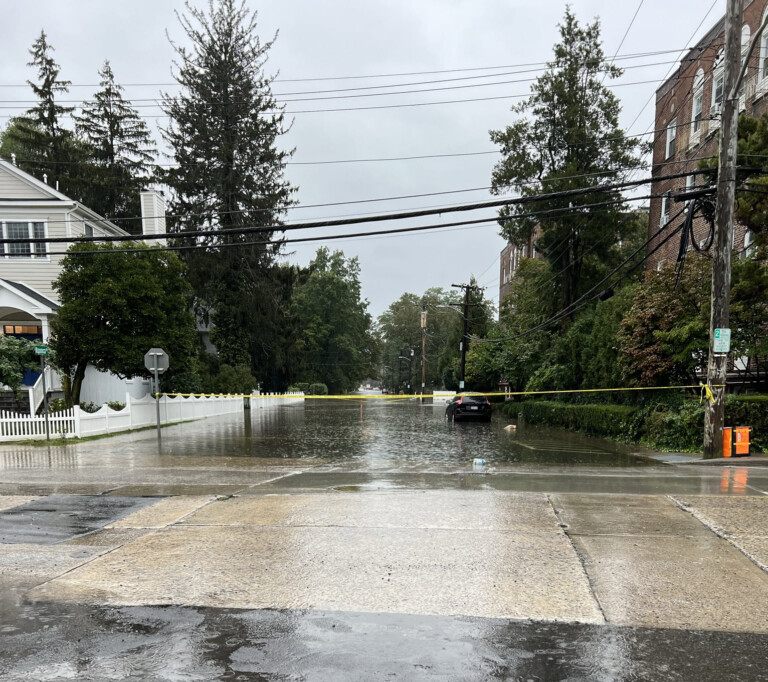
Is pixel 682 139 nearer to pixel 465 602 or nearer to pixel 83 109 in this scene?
pixel 465 602

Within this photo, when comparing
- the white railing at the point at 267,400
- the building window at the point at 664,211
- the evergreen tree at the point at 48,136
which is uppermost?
the evergreen tree at the point at 48,136

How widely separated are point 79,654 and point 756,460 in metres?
13.1

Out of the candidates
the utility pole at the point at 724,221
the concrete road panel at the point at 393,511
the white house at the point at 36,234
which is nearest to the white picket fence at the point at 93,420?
the white house at the point at 36,234

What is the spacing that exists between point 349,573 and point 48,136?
5333cm

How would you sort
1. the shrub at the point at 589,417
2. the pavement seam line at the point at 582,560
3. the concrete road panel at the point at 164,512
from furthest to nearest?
the shrub at the point at 589,417 → the concrete road panel at the point at 164,512 → the pavement seam line at the point at 582,560

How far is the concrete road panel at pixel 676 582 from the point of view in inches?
156

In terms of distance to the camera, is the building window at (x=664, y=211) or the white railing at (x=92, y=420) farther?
the building window at (x=664, y=211)

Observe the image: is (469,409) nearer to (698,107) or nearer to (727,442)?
(727,442)

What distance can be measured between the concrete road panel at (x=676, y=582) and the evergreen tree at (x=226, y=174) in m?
39.8

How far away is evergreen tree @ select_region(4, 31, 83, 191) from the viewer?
45500 mm

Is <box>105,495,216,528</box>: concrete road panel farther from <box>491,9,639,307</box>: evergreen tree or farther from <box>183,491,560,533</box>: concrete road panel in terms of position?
<box>491,9,639,307</box>: evergreen tree

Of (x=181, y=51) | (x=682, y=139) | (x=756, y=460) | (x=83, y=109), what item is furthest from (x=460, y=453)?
(x=83, y=109)

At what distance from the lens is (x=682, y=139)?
25.4 meters

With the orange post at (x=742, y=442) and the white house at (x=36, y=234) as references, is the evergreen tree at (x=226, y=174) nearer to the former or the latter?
the white house at (x=36, y=234)
